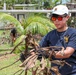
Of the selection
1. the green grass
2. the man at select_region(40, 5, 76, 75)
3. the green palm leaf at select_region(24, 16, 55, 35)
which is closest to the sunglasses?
the man at select_region(40, 5, 76, 75)

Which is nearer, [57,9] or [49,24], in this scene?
[57,9]

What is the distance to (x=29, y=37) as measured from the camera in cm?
176

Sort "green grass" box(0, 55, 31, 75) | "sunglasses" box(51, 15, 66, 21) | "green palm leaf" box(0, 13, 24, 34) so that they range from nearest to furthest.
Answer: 1. "sunglasses" box(51, 15, 66, 21)
2. "green grass" box(0, 55, 31, 75)
3. "green palm leaf" box(0, 13, 24, 34)

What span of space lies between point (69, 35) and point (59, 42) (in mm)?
107

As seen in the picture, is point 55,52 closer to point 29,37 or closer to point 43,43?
point 29,37

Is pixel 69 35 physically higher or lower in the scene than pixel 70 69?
higher

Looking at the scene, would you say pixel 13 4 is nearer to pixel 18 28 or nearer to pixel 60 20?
pixel 18 28

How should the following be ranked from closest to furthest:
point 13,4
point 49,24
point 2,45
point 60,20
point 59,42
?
1. point 60,20
2. point 59,42
3. point 49,24
4. point 2,45
5. point 13,4

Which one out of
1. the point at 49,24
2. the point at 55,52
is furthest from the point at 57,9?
the point at 49,24

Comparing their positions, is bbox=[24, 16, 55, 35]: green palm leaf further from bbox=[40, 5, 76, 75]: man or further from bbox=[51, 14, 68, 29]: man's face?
bbox=[51, 14, 68, 29]: man's face

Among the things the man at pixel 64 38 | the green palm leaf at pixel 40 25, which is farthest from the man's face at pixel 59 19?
the green palm leaf at pixel 40 25

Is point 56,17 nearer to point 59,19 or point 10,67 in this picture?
point 59,19

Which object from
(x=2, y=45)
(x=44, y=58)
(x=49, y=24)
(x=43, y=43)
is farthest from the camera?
(x=2, y=45)

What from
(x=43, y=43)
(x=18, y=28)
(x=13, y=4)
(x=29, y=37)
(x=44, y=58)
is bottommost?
(x=13, y=4)
